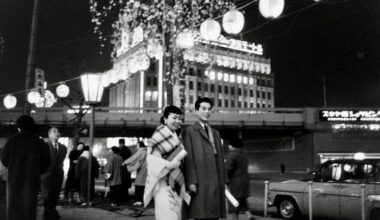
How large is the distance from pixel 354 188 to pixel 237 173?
2864mm

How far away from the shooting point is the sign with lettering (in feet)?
150

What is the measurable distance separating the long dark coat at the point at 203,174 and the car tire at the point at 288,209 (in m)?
6.48

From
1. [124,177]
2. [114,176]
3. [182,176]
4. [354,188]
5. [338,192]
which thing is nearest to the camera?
[182,176]

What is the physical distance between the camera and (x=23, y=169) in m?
5.95

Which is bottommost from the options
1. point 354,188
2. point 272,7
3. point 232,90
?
point 354,188

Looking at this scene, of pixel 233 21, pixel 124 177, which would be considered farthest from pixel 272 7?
pixel 124 177

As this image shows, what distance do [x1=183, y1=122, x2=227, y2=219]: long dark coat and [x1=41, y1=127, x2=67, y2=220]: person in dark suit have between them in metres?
4.15

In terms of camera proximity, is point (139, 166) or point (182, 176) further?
point (139, 166)

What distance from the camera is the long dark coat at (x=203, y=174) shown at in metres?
4.71

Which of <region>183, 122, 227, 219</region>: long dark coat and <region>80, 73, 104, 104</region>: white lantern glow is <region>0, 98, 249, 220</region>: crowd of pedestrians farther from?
<region>80, 73, 104, 104</region>: white lantern glow

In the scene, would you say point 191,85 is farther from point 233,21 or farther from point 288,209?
point 288,209

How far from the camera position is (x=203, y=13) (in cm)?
1711

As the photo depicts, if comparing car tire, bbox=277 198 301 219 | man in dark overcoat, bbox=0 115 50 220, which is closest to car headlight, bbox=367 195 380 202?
car tire, bbox=277 198 301 219

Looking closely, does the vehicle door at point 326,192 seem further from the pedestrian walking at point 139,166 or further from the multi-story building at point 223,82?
the multi-story building at point 223,82
